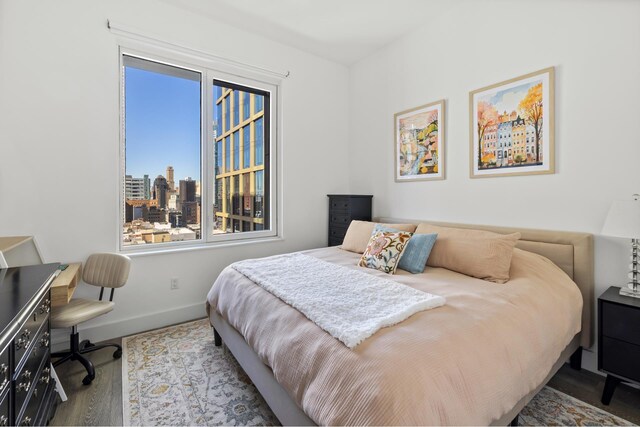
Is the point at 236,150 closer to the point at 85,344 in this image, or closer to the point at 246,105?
the point at 246,105

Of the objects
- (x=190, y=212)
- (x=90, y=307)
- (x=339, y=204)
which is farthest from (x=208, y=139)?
(x=90, y=307)

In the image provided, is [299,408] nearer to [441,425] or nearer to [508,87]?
[441,425]

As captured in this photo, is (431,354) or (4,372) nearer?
(4,372)

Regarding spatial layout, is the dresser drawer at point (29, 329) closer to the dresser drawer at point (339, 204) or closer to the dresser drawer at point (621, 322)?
the dresser drawer at point (339, 204)

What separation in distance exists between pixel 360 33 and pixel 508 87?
1629mm

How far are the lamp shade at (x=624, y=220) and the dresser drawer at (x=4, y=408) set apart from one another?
2943mm

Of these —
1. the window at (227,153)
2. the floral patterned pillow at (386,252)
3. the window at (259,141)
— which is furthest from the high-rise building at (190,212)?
the floral patterned pillow at (386,252)

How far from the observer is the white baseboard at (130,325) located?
235cm

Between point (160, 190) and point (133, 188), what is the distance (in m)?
0.23

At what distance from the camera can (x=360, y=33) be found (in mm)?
3221

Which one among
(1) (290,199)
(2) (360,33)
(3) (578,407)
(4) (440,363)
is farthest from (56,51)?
(3) (578,407)

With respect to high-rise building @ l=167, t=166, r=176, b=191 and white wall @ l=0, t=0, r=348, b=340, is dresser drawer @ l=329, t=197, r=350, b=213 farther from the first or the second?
high-rise building @ l=167, t=166, r=176, b=191

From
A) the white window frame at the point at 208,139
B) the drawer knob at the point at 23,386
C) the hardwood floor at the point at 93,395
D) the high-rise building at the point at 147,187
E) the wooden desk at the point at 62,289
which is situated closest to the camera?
the drawer knob at the point at 23,386

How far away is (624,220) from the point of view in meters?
1.77
